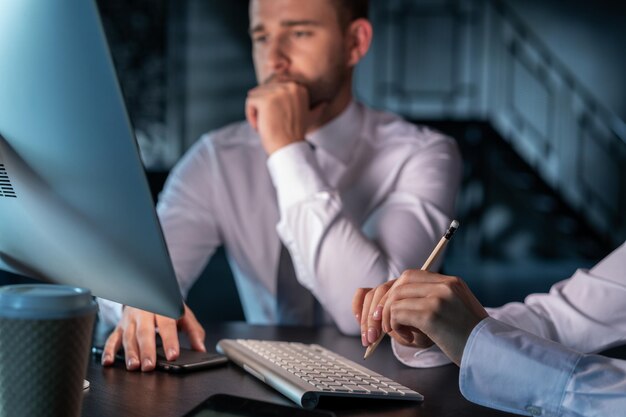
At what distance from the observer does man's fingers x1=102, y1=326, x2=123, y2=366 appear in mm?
1020

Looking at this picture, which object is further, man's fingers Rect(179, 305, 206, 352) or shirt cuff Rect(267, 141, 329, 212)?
shirt cuff Rect(267, 141, 329, 212)

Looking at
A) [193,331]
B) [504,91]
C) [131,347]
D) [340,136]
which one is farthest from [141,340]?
[504,91]

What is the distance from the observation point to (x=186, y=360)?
1021 mm

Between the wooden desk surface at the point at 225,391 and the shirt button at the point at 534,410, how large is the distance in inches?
1.8

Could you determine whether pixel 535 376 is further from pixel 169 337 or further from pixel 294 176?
pixel 294 176

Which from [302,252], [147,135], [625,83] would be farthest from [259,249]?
[625,83]

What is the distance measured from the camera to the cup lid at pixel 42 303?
63 cm

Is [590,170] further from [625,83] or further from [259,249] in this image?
[259,249]

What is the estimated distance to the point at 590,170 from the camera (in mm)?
6754

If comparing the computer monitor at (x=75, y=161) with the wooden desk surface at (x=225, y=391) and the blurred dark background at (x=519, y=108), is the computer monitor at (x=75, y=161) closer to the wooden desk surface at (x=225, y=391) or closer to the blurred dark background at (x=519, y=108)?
the wooden desk surface at (x=225, y=391)

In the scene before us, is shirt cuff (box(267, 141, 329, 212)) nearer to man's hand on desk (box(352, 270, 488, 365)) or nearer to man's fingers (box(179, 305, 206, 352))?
Answer: man's fingers (box(179, 305, 206, 352))

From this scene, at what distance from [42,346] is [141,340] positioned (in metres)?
0.41

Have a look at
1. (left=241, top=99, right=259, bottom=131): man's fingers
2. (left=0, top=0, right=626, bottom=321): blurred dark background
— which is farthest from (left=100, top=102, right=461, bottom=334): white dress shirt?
(left=0, top=0, right=626, bottom=321): blurred dark background

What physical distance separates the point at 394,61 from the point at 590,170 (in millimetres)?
1856
